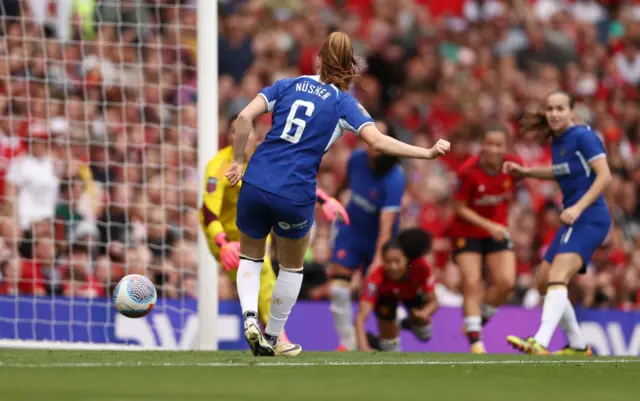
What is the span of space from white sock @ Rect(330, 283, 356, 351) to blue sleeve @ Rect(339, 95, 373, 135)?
4334 millimetres

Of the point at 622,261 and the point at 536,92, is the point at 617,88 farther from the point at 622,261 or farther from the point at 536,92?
the point at 622,261

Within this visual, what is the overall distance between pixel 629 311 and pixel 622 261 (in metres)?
1.89

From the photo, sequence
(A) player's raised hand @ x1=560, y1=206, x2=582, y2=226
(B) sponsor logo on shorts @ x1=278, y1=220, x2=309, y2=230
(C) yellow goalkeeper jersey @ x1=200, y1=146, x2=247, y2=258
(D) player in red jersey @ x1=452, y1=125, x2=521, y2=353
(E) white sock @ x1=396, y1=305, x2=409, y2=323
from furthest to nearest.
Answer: (E) white sock @ x1=396, y1=305, x2=409, y2=323, (D) player in red jersey @ x1=452, y1=125, x2=521, y2=353, (A) player's raised hand @ x1=560, y1=206, x2=582, y2=226, (C) yellow goalkeeper jersey @ x1=200, y1=146, x2=247, y2=258, (B) sponsor logo on shorts @ x1=278, y1=220, x2=309, y2=230

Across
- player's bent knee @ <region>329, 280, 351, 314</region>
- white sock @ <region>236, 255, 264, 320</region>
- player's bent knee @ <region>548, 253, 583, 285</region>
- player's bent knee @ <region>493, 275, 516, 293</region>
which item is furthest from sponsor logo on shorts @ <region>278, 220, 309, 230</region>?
player's bent knee @ <region>329, 280, 351, 314</region>

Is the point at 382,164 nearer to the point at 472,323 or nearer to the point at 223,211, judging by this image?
the point at 472,323

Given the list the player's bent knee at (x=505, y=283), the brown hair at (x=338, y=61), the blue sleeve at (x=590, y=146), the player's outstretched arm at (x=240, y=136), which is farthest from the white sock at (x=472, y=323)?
the player's outstretched arm at (x=240, y=136)

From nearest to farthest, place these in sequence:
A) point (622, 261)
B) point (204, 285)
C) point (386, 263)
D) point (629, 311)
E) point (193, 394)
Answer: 1. point (193, 394)
2. point (204, 285)
3. point (386, 263)
4. point (629, 311)
5. point (622, 261)

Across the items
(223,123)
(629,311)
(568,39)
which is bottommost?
(629,311)

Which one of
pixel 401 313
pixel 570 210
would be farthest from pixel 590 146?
pixel 401 313

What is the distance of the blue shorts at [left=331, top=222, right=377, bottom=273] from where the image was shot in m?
11.5

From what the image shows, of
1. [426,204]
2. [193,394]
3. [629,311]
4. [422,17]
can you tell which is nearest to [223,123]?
[426,204]

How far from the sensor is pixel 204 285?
383 inches

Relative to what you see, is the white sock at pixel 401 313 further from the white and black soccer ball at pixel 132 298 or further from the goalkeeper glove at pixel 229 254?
the white and black soccer ball at pixel 132 298

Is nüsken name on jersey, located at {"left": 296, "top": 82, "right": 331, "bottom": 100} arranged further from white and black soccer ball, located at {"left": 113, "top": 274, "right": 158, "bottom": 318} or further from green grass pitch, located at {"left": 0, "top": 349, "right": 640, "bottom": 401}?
white and black soccer ball, located at {"left": 113, "top": 274, "right": 158, "bottom": 318}
